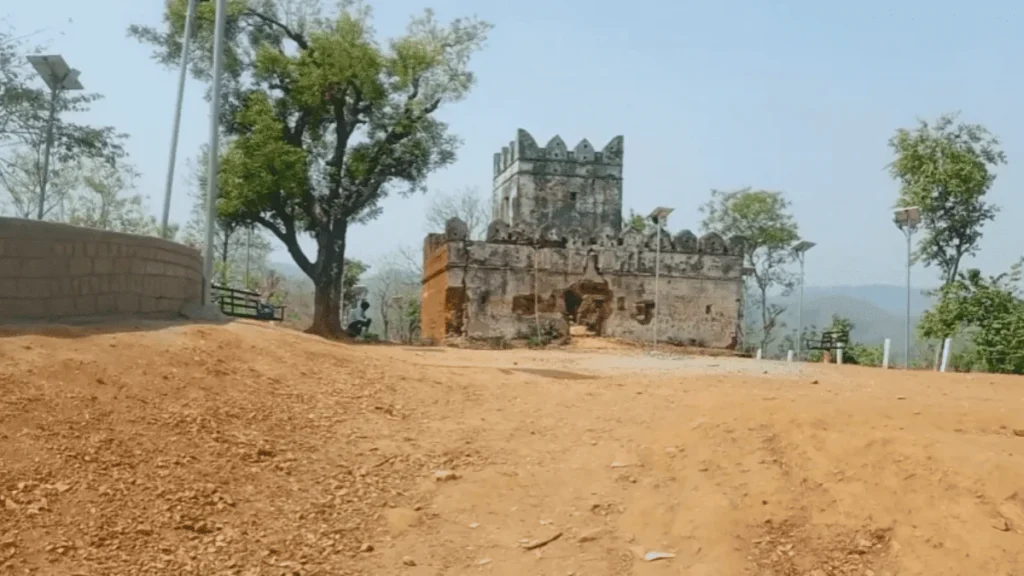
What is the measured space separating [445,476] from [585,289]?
15.5 m

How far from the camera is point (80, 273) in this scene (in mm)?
7309

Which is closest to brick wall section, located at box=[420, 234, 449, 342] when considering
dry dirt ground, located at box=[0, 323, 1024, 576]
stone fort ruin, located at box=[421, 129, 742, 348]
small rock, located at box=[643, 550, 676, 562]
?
stone fort ruin, located at box=[421, 129, 742, 348]

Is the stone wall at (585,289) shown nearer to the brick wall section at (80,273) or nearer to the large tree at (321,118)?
the large tree at (321,118)

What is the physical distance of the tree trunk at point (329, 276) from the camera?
69.4ft

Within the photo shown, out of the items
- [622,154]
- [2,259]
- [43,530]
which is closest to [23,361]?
[2,259]

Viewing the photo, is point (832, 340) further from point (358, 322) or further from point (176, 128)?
point (176, 128)

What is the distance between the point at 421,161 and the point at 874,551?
60.0 ft

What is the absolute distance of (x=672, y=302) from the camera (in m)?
21.4

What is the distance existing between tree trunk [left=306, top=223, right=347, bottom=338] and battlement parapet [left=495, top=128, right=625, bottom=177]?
8986 millimetres

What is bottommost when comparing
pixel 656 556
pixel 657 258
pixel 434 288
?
pixel 656 556

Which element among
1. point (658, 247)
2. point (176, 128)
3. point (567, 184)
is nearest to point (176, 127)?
point (176, 128)

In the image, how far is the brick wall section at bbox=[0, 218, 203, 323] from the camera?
21.9 feet

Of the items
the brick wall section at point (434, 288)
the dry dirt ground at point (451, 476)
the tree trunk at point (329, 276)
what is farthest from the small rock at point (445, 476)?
the tree trunk at point (329, 276)

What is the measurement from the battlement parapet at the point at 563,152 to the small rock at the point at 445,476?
23633mm
